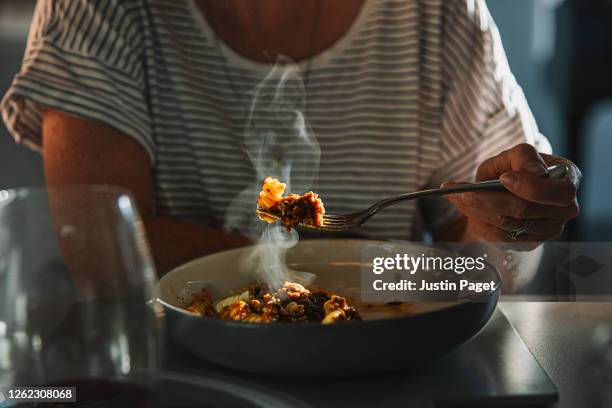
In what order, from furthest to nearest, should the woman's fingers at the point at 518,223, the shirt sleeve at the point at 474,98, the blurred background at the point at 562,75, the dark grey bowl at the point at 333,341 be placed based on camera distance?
the blurred background at the point at 562,75 < the shirt sleeve at the point at 474,98 < the woman's fingers at the point at 518,223 < the dark grey bowl at the point at 333,341

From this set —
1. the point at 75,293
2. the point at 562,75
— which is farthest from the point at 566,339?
the point at 562,75

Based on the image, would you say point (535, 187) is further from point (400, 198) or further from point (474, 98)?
point (474, 98)

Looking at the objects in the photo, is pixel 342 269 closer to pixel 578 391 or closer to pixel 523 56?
pixel 578 391

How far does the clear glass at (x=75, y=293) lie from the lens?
38 cm

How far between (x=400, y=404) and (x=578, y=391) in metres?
0.14

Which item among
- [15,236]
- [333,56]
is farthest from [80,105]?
[15,236]

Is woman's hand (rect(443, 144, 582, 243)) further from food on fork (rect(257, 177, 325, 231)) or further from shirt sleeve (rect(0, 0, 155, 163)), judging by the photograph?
shirt sleeve (rect(0, 0, 155, 163))

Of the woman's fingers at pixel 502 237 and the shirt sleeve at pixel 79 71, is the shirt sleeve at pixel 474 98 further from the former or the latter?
the shirt sleeve at pixel 79 71

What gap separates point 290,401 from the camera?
0.52 m

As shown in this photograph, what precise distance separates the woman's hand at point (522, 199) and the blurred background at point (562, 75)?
77.1 inches

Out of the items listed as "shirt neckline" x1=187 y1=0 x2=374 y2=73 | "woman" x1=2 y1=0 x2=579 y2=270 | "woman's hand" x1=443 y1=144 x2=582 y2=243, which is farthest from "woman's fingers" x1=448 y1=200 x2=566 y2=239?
"shirt neckline" x1=187 y1=0 x2=374 y2=73

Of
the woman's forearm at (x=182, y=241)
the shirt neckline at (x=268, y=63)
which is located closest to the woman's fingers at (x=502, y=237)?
the woman's forearm at (x=182, y=241)

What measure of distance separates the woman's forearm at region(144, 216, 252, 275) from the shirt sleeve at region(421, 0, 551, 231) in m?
0.41

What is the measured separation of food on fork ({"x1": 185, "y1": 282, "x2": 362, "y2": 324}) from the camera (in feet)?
2.03
